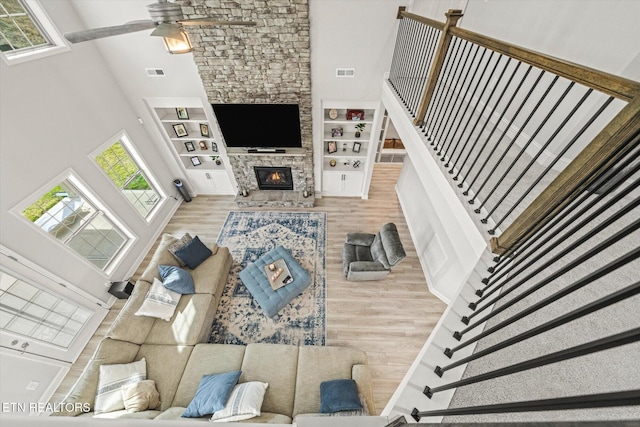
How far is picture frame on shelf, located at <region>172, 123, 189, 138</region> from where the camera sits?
4992 millimetres

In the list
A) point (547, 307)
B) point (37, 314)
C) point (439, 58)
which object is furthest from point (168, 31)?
point (37, 314)

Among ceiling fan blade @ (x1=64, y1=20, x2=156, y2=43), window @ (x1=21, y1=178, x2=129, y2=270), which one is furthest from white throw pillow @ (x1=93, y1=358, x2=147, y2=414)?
ceiling fan blade @ (x1=64, y1=20, x2=156, y2=43)

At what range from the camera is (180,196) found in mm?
5742

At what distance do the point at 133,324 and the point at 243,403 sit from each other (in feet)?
5.84

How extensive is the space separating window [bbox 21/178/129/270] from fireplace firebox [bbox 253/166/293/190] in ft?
8.97

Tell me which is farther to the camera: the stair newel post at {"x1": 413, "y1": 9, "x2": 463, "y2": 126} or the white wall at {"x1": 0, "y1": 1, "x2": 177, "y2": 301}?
the white wall at {"x1": 0, "y1": 1, "x2": 177, "y2": 301}

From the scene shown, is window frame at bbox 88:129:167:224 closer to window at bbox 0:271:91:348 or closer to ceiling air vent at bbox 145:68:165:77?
ceiling air vent at bbox 145:68:165:77

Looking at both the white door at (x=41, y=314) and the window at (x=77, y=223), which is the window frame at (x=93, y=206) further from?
the white door at (x=41, y=314)

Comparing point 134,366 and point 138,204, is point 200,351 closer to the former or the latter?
point 134,366

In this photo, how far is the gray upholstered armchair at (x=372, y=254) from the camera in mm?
3898

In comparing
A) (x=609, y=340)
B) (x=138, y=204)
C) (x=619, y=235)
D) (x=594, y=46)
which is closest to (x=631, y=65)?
(x=594, y=46)

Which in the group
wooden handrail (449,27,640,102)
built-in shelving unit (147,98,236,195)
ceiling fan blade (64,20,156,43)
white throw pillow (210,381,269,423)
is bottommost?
white throw pillow (210,381,269,423)

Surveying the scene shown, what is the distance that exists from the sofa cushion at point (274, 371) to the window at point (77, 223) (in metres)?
3.04

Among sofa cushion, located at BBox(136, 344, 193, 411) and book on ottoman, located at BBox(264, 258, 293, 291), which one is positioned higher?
book on ottoman, located at BBox(264, 258, 293, 291)
